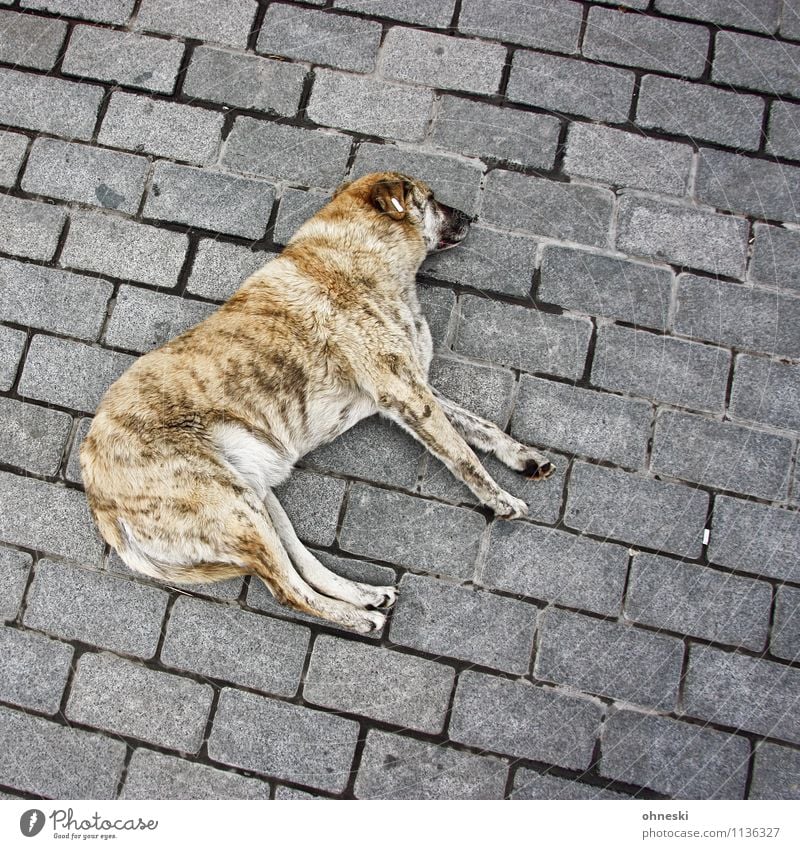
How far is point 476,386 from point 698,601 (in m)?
1.67

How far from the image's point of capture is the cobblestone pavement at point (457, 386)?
344cm

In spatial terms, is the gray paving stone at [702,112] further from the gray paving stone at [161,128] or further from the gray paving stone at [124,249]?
the gray paving stone at [124,249]

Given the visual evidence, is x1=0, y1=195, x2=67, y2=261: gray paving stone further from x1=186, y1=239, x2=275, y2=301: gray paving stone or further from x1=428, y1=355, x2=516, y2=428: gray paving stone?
x1=428, y1=355, x2=516, y2=428: gray paving stone

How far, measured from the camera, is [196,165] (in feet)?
12.9

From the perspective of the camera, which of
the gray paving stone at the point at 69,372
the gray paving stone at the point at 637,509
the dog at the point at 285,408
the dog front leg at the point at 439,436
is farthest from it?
the gray paving stone at the point at 69,372

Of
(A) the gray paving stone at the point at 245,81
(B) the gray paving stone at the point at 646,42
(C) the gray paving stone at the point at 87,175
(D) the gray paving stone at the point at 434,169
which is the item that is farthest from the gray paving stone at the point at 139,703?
(B) the gray paving stone at the point at 646,42

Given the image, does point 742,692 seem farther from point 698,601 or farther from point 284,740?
point 284,740

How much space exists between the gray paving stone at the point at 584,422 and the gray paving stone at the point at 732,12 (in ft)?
7.96

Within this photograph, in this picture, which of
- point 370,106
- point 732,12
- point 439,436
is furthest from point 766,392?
point 370,106

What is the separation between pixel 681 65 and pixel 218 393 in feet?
11.0

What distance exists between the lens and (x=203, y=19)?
4070 mm

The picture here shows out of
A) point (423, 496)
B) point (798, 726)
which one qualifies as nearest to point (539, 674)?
point (423, 496)

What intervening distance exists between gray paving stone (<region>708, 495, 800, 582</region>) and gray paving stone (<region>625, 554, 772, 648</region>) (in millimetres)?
93
